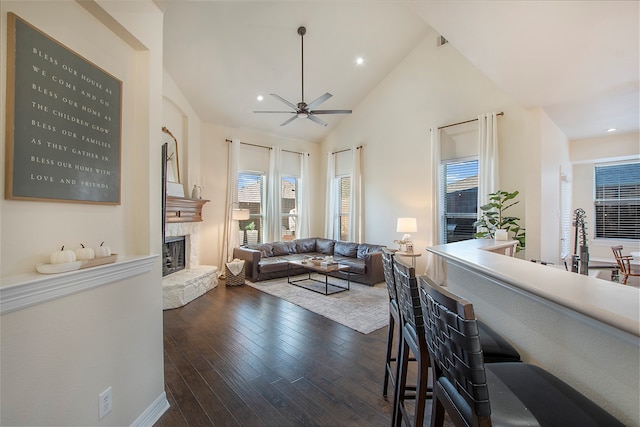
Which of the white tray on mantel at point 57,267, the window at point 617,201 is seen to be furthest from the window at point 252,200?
the window at point 617,201

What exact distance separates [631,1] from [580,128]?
331cm

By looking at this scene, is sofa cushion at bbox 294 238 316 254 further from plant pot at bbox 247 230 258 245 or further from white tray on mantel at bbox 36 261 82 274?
white tray on mantel at bbox 36 261 82 274

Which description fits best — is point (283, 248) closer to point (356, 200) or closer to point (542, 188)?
point (356, 200)

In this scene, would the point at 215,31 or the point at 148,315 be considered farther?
the point at 215,31

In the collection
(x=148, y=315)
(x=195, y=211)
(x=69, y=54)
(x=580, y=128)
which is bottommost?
(x=148, y=315)

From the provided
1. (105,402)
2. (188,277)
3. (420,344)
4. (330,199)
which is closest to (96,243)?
(105,402)

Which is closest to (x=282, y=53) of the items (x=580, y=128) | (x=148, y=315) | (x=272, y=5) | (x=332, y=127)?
(x=272, y=5)

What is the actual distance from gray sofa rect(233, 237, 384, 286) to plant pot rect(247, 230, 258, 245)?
22.8 inches

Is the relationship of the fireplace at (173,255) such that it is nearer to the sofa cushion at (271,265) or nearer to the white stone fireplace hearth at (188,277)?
the white stone fireplace hearth at (188,277)

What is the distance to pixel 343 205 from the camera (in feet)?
24.1

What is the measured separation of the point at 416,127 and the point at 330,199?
2.83m

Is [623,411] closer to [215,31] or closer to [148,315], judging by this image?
[148,315]

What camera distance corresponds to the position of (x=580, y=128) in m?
4.41

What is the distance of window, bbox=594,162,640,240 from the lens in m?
5.39
